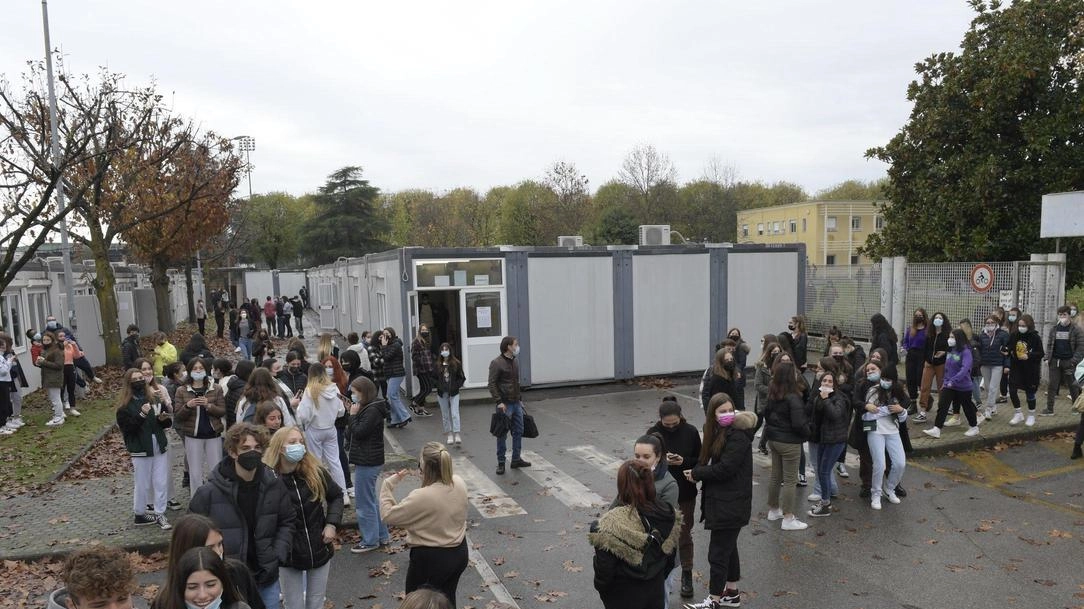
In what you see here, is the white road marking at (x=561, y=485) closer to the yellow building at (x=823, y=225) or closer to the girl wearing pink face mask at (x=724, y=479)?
the girl wearing pink face mask at (x=724, y=479)

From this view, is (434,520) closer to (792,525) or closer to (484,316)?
(792,525)

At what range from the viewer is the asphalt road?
5.96m

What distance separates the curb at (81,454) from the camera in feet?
32.3

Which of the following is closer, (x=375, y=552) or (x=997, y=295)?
(x=375, y=552)

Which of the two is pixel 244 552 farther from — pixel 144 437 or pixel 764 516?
pixel 764 516

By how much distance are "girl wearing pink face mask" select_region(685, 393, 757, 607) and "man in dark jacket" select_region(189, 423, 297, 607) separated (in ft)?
10.2

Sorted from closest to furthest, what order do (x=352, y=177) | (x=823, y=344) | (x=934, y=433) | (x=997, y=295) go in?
(x=934, y=433), (x=997, y=295), (x=823, y=344), (x=352, y=177)

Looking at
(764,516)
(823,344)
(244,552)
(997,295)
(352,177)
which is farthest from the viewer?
(352,177)

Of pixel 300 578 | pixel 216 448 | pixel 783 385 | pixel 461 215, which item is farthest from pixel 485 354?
pixel 461 215

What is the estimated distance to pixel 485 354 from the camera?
15.3m

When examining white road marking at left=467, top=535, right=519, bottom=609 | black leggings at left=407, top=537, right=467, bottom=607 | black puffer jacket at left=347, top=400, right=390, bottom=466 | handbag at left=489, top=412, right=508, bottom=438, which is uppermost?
black puffer jacket at left=347, top=400, right=390, bottom=466

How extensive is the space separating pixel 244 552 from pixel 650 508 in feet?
8.60

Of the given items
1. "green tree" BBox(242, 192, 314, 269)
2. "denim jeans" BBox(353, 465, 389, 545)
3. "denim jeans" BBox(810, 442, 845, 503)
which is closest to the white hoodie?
"denim jeans" BBox(353, 465, 389, 545)

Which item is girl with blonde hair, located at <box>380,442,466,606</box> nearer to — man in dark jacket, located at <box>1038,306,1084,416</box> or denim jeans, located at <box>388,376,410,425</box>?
denim jeans, located at <box>388,376,410,425</box>
